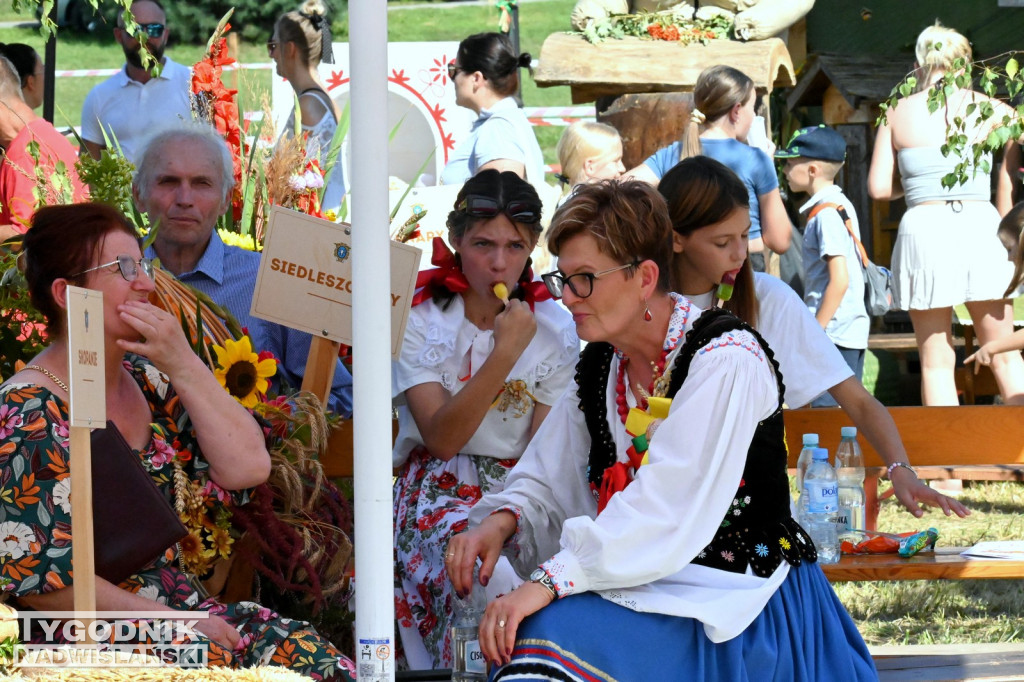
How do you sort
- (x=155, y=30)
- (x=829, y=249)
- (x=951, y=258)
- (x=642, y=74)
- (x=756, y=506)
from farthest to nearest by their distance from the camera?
1. (x=642, y=74)
2. (x=951, y=258)
3. (x=155, y=30)
4. (x=829, y=249)
5. (x=756, y=506)

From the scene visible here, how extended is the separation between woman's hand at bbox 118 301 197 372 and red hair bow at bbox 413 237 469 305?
1.00m

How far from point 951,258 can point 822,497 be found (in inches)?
121

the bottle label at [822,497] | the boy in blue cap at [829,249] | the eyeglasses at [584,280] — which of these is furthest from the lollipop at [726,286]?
the boy in blue cap at [829,249]

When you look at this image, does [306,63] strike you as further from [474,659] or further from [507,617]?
[507,617]

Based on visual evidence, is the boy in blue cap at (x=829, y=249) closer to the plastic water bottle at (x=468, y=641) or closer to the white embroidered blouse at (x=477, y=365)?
the white embroidered blouse at (x=477, y=365)

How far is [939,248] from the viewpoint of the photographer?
19.3ft

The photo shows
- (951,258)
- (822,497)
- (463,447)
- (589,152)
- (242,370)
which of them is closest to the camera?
(242,370)

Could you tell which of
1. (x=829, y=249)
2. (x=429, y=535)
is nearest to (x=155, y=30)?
(x=829, y=249)

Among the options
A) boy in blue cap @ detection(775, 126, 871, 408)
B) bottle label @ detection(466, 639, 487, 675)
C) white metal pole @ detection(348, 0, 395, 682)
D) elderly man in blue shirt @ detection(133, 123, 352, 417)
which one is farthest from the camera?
boy in blue cap @ detection(775, 126, 871, 408)

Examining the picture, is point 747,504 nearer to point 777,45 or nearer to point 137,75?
point 137,75

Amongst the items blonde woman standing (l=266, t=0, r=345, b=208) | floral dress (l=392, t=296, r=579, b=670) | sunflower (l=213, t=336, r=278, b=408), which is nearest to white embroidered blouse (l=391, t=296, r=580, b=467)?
floral dress (l=392, t=296, r=579, b=670)

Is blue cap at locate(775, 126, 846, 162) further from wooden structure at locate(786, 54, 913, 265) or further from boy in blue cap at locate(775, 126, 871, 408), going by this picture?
wooden structure at locate(786, 54, 913, 265)

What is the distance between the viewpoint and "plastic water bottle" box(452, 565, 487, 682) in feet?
8.37

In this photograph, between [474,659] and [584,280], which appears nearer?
[584,280]
